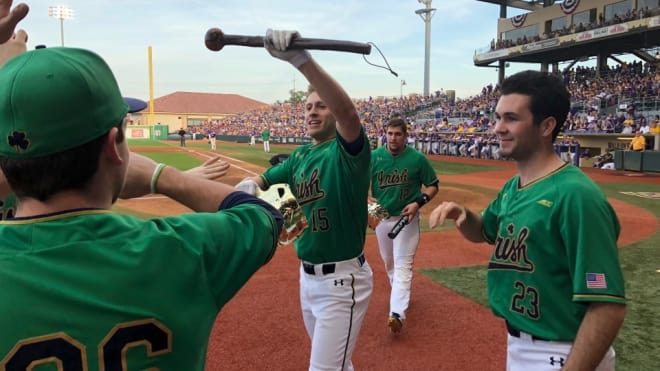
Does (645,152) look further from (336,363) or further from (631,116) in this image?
(336,363)

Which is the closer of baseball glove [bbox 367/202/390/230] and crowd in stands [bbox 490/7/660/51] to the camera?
baseball glove [bbox 367/202/390/230]

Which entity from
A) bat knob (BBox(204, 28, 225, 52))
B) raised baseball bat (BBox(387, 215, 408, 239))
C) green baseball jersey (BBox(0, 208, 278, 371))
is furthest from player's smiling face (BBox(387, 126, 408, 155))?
green baseball jersey (BBox(0, 208, 278, 371))

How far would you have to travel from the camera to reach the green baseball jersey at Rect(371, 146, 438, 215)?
6094 millimetres

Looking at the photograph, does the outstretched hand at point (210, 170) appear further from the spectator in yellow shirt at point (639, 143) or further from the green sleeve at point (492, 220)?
the spectator in yellow shirt at point (639, 143)

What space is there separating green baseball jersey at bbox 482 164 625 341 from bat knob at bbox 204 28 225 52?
5.40 ft

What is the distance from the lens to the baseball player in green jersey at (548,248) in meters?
2.00

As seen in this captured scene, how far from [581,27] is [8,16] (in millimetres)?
40095

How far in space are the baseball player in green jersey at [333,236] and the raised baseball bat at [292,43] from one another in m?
0.87

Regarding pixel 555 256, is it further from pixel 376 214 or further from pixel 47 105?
pixel 376 214

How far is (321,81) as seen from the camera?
2.54 metres

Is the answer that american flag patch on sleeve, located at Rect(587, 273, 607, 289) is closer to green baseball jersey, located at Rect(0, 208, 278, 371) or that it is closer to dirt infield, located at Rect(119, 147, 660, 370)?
green baseball jersey, located at Rect(0, 208, 278, 371)

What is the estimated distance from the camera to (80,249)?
1.17 meters

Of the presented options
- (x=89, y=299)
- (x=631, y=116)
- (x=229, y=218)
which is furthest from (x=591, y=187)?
(x=631, y=116)

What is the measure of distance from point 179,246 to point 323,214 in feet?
7.31
